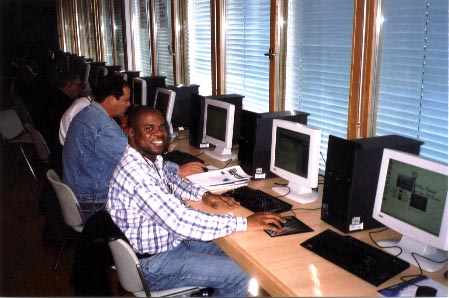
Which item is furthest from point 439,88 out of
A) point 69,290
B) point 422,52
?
point 69,290

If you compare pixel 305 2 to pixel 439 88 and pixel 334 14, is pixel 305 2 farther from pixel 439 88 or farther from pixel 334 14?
pixel 439 88

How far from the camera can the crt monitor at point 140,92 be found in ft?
16.1

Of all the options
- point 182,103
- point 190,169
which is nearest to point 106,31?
point 182,103

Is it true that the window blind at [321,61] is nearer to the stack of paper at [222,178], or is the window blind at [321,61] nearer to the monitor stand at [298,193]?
the monitor stand at [298,193]

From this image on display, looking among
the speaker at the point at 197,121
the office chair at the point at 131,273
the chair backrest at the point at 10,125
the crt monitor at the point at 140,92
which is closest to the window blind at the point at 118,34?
the chair backrest at the point at 10,125

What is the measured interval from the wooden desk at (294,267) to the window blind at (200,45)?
114 inches

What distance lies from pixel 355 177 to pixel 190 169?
4.25ft

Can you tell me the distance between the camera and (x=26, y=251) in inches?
149

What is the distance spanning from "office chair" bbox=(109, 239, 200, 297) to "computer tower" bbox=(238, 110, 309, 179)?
3.39 feet

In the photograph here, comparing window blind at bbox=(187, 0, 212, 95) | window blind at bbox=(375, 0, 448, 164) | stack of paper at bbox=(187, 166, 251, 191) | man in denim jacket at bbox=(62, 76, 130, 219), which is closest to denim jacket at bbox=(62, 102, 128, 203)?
man in denim jacket at bbox=(62, 76, 130, 219)

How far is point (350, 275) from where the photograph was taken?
177 centimetres

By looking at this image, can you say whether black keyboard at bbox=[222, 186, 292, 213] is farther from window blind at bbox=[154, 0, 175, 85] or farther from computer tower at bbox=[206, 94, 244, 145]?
window blind at bbox=[154, 0, 175, 85]

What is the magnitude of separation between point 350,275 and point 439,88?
→ 113 centimetres

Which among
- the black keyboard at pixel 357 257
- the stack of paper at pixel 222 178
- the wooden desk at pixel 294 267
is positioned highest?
the stack of paper at pixel 222 178
